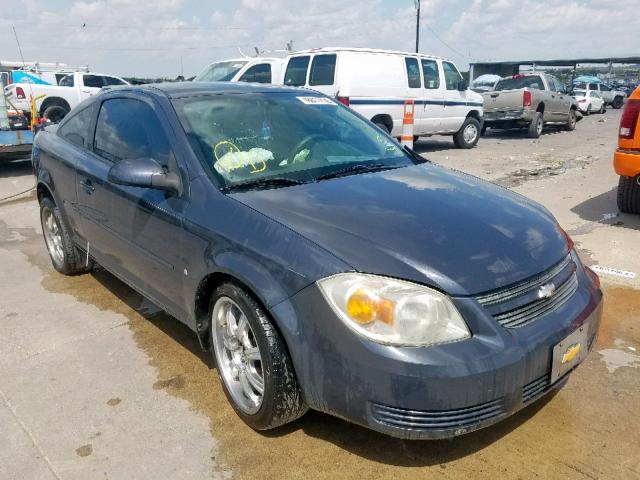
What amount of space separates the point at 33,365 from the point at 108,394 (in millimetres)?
678

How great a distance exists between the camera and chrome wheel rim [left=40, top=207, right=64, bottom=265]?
15.6 ft

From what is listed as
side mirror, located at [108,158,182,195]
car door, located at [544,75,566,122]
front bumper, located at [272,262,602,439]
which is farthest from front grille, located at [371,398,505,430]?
car door, located at [544,75,566,122]

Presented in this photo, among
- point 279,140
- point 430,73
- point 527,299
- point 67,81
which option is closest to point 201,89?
point 279,140

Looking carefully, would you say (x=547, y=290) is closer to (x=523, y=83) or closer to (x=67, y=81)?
(x=523, y=83)

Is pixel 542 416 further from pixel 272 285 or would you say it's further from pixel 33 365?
pixel 33 365

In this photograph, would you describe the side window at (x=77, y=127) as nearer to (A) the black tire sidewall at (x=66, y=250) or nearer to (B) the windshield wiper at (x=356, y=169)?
(A) the black tire sidewall at (x=66, y=250)

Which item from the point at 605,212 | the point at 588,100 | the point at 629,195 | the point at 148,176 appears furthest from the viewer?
the point at 588,100

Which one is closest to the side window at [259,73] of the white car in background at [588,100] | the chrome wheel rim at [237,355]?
the chrome wheel rim at [237,355]

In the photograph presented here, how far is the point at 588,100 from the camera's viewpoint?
25.2 m

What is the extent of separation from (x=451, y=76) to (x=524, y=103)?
3.43m

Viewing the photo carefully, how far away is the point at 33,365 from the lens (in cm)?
333

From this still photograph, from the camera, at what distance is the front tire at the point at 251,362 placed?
7.55ft

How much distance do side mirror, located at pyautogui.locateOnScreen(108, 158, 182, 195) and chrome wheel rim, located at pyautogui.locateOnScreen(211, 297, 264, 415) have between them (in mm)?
661

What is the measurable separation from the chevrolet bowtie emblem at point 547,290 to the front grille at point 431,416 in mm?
488
